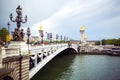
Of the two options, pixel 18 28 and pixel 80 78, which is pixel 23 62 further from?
pixel 80 78

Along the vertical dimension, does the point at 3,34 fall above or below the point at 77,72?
above

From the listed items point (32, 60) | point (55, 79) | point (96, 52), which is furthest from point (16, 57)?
point (96, 52)

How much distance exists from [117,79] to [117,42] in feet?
290

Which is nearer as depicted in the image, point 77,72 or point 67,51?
point 77,72

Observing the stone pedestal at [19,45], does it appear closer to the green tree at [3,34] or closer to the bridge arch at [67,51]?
the green tree at [3,34]

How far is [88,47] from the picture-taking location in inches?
3784

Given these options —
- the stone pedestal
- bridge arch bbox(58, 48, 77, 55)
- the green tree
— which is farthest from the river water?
bridge arch bbox(58, 48, 77, 55)

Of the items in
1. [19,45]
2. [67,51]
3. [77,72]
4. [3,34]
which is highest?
[3,34]

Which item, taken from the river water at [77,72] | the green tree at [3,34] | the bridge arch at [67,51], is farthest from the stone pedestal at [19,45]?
the bridge arch at [67,51]

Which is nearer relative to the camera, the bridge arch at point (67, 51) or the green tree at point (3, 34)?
the green tree at point (3, 34)

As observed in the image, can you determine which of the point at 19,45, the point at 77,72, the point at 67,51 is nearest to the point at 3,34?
the point at 77,72

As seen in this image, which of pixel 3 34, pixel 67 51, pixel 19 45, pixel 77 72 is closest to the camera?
pixel 19 45

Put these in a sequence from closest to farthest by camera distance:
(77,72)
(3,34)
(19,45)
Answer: (19,45) → (77,72) → (3,34)

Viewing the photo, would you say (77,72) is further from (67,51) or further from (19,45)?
(67,51)
